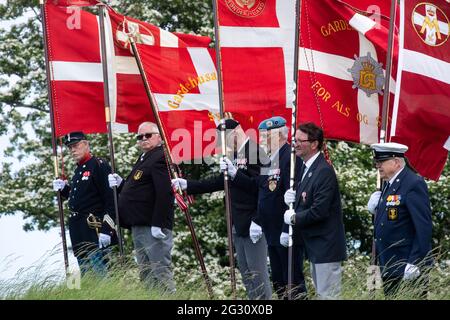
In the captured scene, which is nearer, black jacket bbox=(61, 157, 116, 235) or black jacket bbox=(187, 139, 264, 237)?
black jacket bbox=(187, 139, 264, 237)

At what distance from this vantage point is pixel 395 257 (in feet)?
31.1

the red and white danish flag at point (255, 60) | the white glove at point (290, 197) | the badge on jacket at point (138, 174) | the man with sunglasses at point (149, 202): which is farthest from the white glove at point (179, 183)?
the white glove at point (290, 197)

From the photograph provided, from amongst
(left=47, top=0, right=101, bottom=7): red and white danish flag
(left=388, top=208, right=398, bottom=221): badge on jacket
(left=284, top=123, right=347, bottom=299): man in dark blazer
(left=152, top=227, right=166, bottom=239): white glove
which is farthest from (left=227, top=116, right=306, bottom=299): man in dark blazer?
(left=47, top=0, right=101, bottom=7): red and white danish flag

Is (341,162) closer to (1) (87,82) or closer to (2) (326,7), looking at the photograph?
(1) (87,82)

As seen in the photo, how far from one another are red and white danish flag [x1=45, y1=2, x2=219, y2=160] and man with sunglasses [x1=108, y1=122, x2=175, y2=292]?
1.63 ft

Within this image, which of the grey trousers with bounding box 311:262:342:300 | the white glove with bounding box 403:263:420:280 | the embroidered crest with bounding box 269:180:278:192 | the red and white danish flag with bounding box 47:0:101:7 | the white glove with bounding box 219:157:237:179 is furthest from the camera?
the red and white danish flag with bounding box 47:0:101:7

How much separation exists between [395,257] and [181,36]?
14.5 feet

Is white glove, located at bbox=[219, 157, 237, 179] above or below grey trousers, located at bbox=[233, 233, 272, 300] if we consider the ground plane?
above

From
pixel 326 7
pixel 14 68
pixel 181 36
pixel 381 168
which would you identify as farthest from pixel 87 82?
pixel 14 68

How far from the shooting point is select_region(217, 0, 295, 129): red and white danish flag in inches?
443

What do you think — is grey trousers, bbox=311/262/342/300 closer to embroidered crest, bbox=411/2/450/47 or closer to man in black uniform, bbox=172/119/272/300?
man in black uniform, bbox=172/119/272/300

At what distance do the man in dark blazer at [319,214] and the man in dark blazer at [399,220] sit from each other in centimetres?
36

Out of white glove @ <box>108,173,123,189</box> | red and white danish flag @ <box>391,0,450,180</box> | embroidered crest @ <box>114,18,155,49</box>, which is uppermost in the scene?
embroidered crest @ <box>114,18,155,49</box>

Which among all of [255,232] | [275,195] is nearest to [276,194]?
[275,195]
